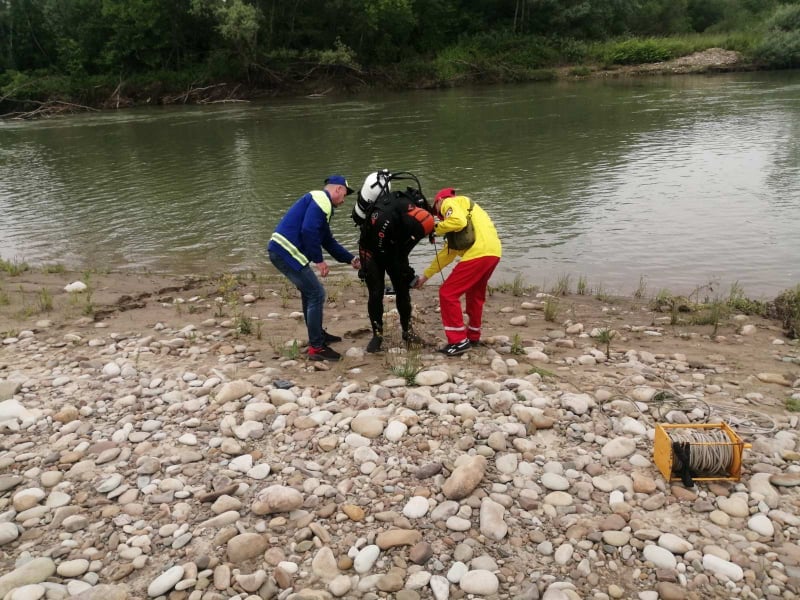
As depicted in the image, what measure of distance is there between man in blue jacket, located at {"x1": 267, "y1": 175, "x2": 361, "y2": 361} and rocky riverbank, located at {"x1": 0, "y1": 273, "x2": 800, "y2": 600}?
30 centimetres

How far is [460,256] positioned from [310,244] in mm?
1483

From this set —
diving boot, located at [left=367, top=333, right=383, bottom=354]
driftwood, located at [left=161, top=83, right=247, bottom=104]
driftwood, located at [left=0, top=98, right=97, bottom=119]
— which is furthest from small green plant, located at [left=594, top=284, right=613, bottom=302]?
driftwood, located at [left=0, top=98, right=97, bottom=119]

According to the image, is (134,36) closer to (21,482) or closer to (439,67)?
(439,67)

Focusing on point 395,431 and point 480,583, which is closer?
point 480,583

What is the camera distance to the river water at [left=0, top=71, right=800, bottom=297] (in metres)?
10.7

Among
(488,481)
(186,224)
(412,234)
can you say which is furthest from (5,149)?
(488,481)

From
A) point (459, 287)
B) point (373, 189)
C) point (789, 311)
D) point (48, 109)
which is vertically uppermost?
point (48, 109)

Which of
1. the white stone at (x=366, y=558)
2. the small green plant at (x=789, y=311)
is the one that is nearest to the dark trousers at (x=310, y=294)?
the white stone at (x=366, y=558)

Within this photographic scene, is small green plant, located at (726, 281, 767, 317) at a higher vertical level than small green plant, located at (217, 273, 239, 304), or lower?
lower

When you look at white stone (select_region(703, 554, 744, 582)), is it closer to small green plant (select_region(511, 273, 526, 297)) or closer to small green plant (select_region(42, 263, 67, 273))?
small green plant (select_region(511, 273, 526, 297))

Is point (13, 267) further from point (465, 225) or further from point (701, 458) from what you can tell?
point (701, 458)

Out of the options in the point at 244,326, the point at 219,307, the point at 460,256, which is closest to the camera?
the point at 460,256

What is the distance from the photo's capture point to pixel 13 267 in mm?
10586

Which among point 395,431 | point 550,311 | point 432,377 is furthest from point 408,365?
point 550,311
